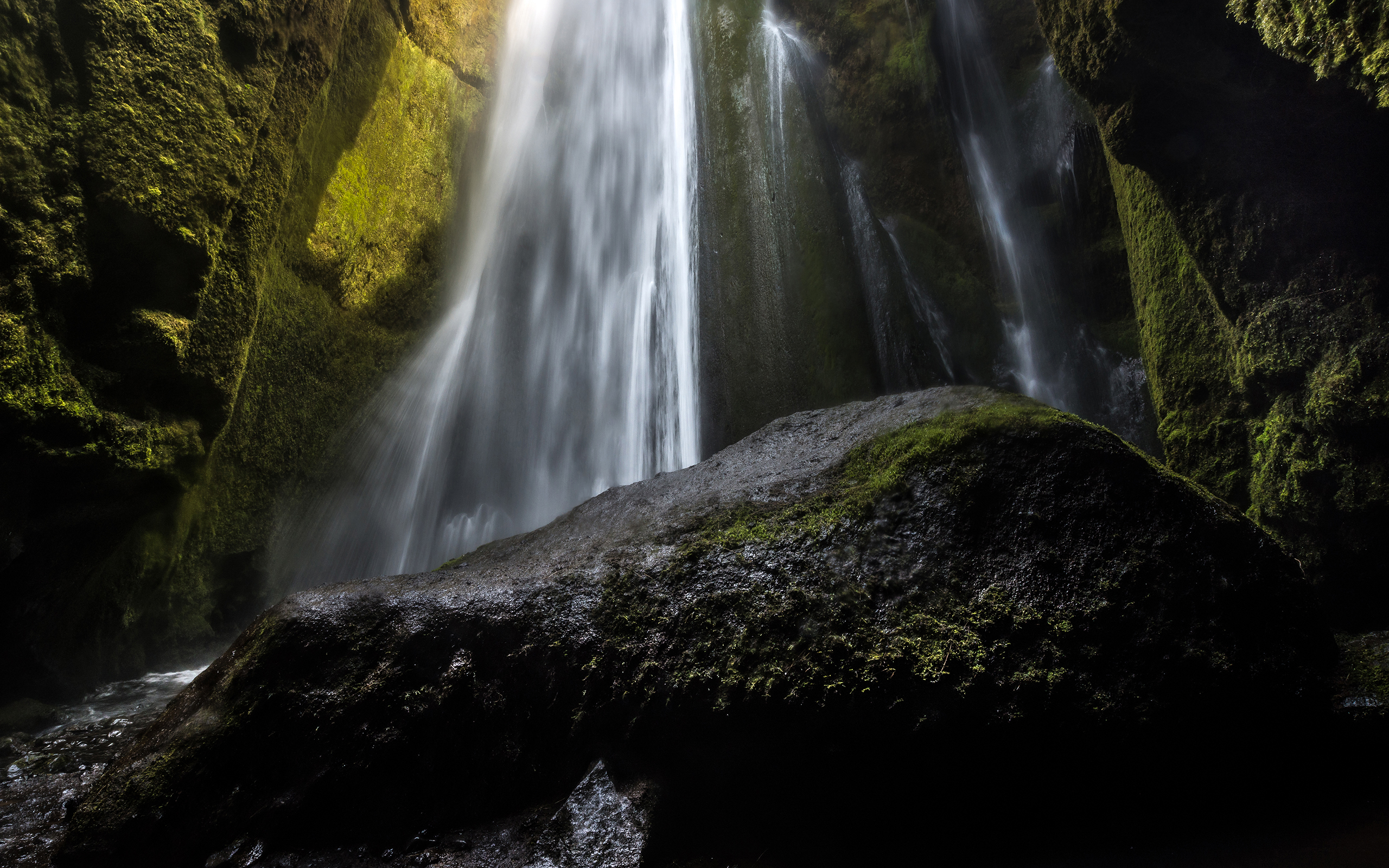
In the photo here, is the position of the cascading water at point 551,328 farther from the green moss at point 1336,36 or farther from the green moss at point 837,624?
the green moss at point 1336,36

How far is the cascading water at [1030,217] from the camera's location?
7.16 m

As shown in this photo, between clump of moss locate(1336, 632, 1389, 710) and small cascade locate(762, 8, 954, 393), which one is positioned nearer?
clump of moss locate(1336, 632, 1389, 710)

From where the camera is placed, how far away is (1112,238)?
7422 mm

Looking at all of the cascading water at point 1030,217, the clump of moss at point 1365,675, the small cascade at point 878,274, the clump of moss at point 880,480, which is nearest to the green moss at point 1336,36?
the clump of moss at point 880,480

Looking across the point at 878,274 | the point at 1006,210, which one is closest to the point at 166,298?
the point at 878,274

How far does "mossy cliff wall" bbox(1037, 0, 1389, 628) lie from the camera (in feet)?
11.1

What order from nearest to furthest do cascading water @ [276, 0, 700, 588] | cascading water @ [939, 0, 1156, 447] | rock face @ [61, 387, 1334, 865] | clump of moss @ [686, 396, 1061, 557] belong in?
rock face @ [61, 387, 1334, 865]
clump of moss @ [686, 396, 1061, 557]
cascading water @ [939, 0, 1156, 447]
cascading water @ [276, 0, 700, 588]

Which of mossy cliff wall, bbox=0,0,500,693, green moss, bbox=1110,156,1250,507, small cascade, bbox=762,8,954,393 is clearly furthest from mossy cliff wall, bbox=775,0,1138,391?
mossy cliff wall, bbox=0,0,500,693

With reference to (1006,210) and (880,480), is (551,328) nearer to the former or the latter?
(1006,210)

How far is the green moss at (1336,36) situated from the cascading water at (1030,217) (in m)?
4.29

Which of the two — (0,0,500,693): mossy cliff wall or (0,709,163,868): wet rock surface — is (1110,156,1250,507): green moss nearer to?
(0,709,163,868): wet rock surface

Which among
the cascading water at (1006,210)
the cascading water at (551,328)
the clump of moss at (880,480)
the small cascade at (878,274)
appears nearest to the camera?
the clump of moss at (880,480)

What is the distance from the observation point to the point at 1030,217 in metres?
8.38

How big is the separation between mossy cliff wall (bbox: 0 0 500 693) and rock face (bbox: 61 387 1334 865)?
2501mm
